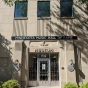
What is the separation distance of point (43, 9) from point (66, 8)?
2.26m

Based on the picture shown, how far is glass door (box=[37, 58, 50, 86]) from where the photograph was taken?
618 inches

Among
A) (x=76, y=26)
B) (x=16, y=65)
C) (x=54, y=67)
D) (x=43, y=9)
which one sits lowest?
(x=54, y=67)

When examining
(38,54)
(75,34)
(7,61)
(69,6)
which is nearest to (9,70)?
(7,61)

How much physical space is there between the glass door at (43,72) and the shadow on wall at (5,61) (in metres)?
2.58

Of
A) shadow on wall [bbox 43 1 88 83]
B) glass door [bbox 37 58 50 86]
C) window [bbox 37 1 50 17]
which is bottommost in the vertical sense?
glass door [bbox 37 58 50 86]

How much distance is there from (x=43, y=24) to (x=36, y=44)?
2036mm

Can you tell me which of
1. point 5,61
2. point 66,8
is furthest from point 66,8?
point 5,61

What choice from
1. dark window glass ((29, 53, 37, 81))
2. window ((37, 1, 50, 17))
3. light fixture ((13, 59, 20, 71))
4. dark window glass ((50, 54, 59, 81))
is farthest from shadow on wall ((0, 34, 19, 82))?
window ((37, 1, 50, 17))

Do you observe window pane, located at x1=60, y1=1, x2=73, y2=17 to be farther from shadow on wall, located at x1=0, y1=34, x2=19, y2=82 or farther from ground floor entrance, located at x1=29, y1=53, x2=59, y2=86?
shadow on wall, located at x1=0, y1=34, x2=19, y2=82

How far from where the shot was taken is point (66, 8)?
16578mm

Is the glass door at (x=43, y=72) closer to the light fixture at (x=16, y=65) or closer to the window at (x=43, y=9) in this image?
the light fixture at (x=16, y=65)

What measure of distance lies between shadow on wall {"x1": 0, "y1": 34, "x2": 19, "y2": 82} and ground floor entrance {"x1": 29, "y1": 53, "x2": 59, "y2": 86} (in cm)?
187

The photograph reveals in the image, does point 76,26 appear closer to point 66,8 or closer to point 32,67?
point 66,8

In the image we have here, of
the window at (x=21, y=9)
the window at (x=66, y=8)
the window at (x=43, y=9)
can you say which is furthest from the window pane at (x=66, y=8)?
the window at (x=21, y=9)
